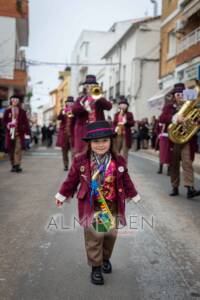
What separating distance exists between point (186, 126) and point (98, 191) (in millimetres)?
4304

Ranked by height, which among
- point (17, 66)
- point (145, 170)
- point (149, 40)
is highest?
point (149, 40)

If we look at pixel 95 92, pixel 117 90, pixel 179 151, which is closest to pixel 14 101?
pixel 95 92

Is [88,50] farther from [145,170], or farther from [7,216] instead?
[7,216]

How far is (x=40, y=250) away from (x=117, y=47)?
39.3m

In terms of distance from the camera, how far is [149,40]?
3550 centimetres

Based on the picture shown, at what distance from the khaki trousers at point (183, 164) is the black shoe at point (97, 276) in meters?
4.19

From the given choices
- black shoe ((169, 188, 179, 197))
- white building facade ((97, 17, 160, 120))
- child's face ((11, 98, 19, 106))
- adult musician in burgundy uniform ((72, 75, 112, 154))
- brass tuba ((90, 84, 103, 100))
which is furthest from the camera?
white building facade ((97, 17, 160, 120))

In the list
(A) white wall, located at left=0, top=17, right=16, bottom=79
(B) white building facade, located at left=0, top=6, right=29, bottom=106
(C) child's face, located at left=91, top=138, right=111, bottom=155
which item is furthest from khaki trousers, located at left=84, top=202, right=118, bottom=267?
(A) white wall, located at left=0, top=17, right=16, bottom=79

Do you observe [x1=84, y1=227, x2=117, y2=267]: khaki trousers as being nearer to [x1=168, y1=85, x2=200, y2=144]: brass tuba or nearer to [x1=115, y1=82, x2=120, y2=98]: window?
[x1=168, y1=85, x2=200, y2=144]: brass tuba

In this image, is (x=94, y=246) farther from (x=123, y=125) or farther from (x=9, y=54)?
(x=9, y=54)

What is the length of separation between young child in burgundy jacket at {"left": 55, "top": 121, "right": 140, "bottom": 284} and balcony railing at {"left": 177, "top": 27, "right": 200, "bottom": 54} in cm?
1759

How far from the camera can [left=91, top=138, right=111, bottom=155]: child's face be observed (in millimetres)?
3926

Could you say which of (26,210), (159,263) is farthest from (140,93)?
(159,263)

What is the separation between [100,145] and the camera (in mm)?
3926
